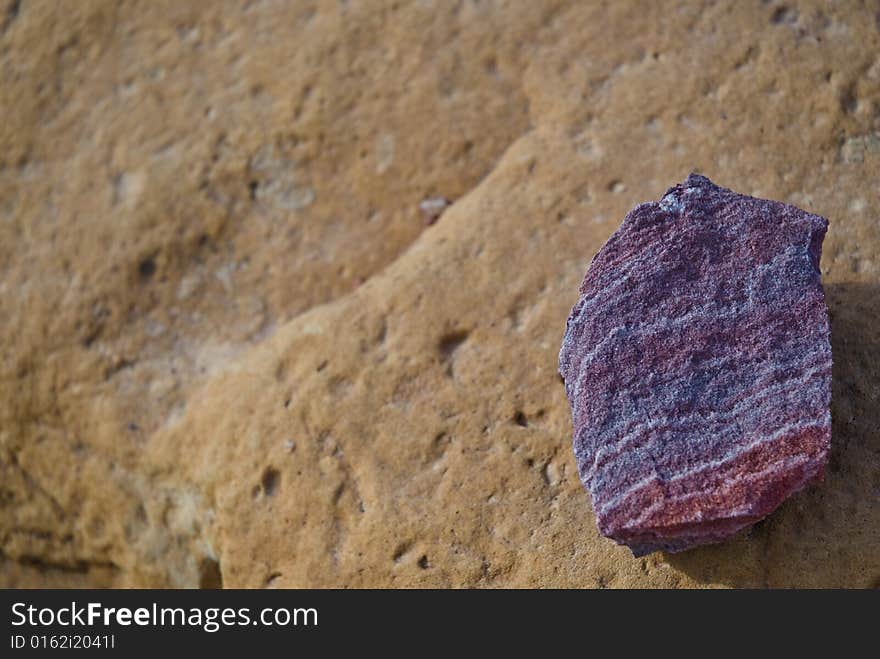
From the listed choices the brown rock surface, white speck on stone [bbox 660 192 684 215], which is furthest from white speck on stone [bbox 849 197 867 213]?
white speck on stone [bbox 660 192 684 215]

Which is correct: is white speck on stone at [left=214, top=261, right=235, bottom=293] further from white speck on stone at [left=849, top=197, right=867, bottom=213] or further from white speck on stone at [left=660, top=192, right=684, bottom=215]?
white speck on stone at [left=849, top=197, right=867, bottom=213]

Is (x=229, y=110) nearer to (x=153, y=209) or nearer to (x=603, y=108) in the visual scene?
(x=153, y=209)

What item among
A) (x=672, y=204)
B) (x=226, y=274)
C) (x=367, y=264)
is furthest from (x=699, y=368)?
(x=226, y=274)

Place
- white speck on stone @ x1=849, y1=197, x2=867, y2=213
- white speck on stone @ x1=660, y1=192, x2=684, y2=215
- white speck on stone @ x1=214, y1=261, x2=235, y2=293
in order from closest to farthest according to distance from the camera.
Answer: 1. white speck on stone @ x1=660, y1=192, x2=684, y2=215
2. white speck on stone @ x1=849, y1=197, x2=867, y2=213
3. white speck on stone @ x1=214, y1=261, x2=235, y2=293

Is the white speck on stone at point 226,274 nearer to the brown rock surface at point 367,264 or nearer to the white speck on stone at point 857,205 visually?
the brown rock surface at point 367,264

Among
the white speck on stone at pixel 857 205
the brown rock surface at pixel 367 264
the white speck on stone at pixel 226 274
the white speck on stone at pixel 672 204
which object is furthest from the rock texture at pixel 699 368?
the white speck on stone at pixel 226 274

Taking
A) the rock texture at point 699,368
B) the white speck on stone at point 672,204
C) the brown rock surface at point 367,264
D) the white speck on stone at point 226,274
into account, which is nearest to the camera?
the rock texture at point 699,368

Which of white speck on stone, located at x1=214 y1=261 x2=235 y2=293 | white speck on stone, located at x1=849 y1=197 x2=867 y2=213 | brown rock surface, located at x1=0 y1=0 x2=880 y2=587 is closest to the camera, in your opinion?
brown rock surface, located at x1=0 y1=0 x2=880 y2=587
